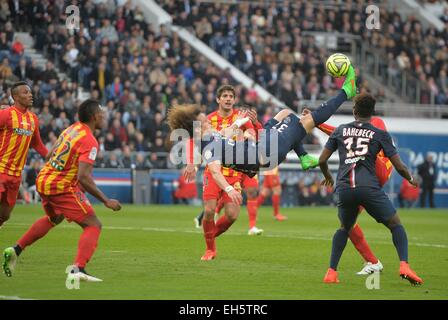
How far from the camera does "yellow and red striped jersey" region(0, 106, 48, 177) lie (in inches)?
577

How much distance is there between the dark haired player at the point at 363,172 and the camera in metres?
11.5

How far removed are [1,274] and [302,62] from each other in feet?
96.6

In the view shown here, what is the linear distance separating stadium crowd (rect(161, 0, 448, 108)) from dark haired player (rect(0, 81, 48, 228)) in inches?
943

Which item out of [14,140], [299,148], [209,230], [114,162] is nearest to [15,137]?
[14,140]

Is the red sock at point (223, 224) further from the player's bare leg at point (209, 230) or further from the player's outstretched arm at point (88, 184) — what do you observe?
the player's outstretched arm at point (88, 184)

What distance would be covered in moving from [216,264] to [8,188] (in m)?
3.43

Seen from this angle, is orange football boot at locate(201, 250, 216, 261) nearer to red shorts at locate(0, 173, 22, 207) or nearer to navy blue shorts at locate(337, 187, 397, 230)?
red shorts at locate(0, 173, 22, 207)

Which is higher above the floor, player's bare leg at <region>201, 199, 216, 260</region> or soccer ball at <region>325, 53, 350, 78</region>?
soccer ball at <region>325, 53, 350, 78</region>

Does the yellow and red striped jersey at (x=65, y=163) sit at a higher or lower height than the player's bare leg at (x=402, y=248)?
higher

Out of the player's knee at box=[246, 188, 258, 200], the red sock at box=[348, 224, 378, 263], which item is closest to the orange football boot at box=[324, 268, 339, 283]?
the red sock at box=[348, 224, 378, 263]

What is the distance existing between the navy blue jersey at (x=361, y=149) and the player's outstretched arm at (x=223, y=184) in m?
A: 1.53

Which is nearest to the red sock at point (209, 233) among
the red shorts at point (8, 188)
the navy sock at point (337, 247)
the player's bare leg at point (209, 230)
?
the player's bare leg at point (209, 230)

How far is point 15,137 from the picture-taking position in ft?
48.4
